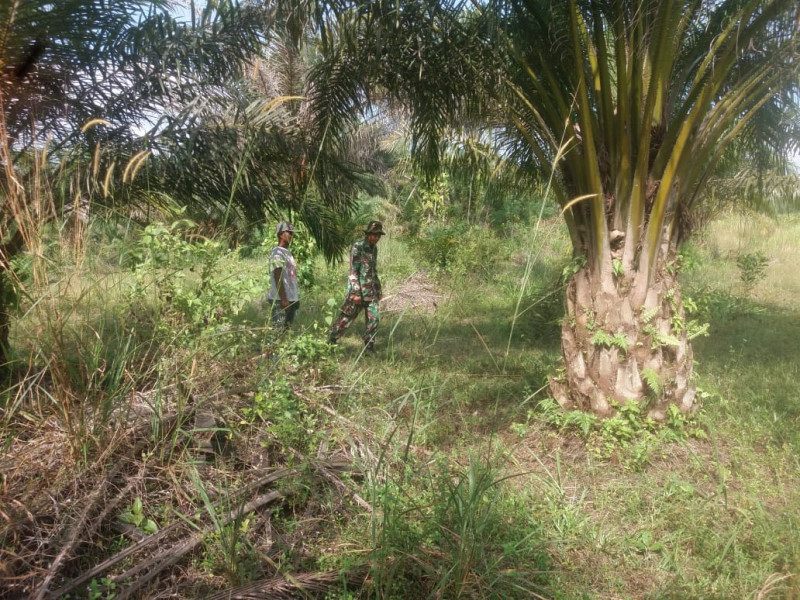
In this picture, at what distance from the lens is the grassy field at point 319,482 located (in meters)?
2.55

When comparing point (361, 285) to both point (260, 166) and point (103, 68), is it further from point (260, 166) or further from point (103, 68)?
point (103, 68)

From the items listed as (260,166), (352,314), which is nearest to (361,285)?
(352,314)

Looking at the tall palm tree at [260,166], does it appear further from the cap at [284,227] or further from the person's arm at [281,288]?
the person's arm at [281,288]

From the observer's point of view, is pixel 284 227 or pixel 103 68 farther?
pixel 284 227

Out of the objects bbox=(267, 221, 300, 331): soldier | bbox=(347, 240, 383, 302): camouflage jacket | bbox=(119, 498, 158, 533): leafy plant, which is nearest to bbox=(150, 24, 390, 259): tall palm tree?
bbox=(267, 221, 300, 331): soldier

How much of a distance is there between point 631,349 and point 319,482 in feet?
7.60

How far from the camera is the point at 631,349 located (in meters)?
4.24

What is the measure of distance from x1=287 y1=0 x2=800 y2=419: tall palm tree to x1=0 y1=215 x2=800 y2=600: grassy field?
1.74 ft

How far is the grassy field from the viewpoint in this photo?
8.38 feet

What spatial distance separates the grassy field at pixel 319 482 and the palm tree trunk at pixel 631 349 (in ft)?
0.74

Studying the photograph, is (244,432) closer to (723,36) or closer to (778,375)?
(723,36)

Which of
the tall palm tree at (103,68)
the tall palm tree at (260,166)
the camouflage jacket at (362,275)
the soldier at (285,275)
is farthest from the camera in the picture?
the camouflage jacket at (362,275)

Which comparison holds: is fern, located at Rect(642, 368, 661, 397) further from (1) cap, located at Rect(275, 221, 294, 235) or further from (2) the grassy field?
(1) cap, located at Rect(275, 221, 294, 235)

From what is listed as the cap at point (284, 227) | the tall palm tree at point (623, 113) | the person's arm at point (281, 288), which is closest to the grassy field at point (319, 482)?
the tall palm tree at point (623, 113)
